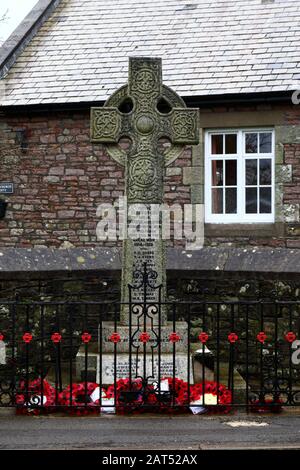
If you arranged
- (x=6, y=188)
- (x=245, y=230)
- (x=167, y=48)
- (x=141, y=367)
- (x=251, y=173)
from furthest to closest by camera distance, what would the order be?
(x=167, y=48) < (x=6, y=188) < (x=251, y=173) < (x=245, y=230) < (x=141, y=367)

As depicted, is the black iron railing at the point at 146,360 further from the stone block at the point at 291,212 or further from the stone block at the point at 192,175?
the stone block at the point at 192,175

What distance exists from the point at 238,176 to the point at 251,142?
2.15ft

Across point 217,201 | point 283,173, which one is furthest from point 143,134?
point 217,201

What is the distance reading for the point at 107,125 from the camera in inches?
332

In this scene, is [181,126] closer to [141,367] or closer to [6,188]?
[141,367]

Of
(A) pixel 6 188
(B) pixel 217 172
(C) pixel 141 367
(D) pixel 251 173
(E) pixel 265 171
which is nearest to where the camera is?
(C) pixel 141 367

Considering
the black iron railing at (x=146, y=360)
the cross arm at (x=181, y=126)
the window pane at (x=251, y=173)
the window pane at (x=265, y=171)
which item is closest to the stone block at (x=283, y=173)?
the window pane at (x=265, y=171)

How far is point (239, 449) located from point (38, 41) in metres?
12.4

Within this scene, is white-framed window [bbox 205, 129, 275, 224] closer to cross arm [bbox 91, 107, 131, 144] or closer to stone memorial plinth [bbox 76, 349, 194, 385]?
cross arm [bbox 91, 107, 131, 144]

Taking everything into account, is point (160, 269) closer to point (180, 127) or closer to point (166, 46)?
point (180, 127)

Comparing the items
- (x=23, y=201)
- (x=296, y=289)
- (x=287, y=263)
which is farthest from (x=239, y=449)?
(x=23, y=201)

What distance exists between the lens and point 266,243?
13.3 metres

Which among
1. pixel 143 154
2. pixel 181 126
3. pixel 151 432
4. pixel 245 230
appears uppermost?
pixel 181 126

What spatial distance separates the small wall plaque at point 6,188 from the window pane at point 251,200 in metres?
4.36
